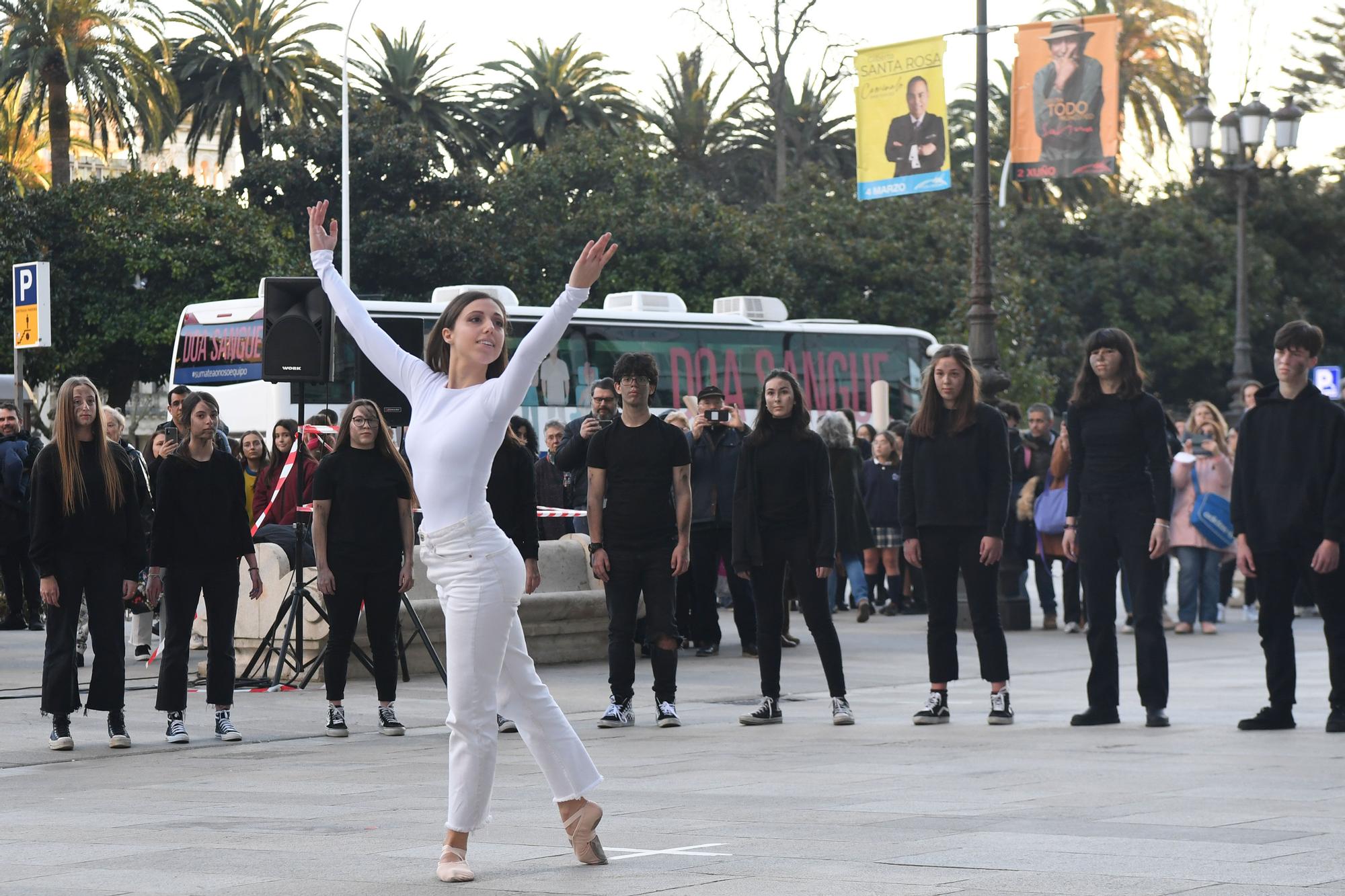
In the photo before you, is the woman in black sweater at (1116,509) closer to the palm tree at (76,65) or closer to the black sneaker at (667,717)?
the black sneaker at (667,717)

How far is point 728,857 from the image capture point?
578cm

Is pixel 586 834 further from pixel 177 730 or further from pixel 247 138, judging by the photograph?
pixel 247 138

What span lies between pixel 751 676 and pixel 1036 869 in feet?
24.3

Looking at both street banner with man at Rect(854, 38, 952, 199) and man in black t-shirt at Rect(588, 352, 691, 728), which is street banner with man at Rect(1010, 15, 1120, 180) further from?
man in black t-shirt at Rect(588, 352, 691, 728)

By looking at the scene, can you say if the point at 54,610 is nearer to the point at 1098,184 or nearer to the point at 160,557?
the point at 160,557

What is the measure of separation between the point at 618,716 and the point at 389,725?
118 centimetres

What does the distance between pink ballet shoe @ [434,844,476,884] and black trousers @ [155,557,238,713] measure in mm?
4379

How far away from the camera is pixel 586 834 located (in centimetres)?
562

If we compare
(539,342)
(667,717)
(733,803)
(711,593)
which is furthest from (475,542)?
(711,593)

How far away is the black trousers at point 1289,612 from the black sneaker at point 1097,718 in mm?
767

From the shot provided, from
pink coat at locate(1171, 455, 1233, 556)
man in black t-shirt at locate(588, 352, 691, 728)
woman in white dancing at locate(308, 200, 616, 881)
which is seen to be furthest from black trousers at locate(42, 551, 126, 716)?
pink coat at locate(1171, 455, 1233, 556)

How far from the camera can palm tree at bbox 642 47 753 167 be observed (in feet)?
180

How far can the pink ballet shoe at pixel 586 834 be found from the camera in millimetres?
5625

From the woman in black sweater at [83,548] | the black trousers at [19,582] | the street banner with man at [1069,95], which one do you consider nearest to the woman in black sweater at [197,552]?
the woman in black sweater at [83,548]
